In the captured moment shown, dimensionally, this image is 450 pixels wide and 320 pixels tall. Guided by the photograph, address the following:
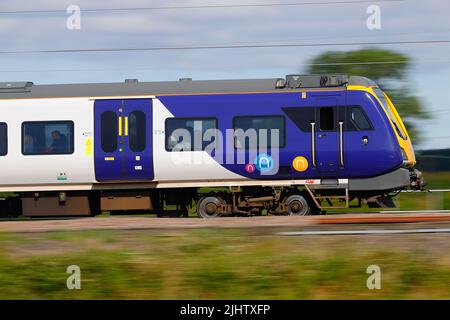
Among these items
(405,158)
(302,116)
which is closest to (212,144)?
(302,116)

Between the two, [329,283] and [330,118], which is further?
[330,118]

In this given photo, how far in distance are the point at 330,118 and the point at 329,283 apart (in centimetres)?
962

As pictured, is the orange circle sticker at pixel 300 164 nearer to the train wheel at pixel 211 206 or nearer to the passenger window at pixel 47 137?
the train wheel at pixel 211 206

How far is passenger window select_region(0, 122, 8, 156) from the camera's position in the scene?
67.6 ft

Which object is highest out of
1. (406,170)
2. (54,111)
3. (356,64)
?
(356,64)

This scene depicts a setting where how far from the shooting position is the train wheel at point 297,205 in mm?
20281

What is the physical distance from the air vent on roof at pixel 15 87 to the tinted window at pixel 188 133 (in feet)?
11.7

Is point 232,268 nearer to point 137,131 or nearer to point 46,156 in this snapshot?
point 137,131

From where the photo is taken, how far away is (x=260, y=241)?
12.5 metres

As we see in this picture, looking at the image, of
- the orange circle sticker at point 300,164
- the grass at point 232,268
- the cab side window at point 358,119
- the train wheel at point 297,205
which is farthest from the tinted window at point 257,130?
the grass at point 232,268

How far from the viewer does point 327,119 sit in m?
19.9

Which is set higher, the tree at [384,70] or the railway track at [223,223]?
the tree at [384,70]
